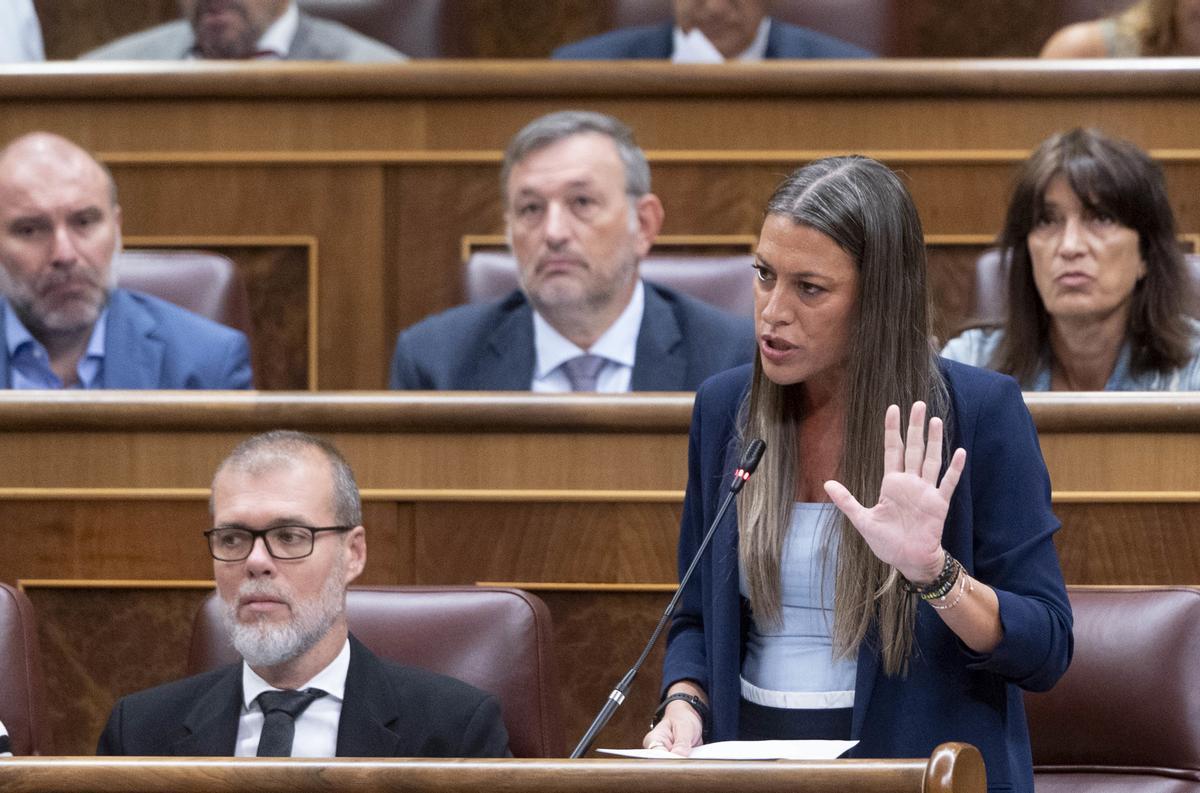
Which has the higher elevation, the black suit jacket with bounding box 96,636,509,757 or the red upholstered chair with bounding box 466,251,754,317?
the red upholstered chair with bounding box 466,251,754,317

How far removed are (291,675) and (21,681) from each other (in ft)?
0.47

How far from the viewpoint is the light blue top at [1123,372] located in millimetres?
1304

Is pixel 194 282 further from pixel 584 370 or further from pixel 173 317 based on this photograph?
pixel 584 370

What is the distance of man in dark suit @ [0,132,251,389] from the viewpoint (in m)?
1.45

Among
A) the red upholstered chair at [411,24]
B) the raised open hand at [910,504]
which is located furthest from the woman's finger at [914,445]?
the red upholstered chair at [411,24]

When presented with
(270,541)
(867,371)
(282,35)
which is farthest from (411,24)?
(867,371)

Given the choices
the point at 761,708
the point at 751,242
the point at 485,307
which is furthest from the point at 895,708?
the point at 751,242

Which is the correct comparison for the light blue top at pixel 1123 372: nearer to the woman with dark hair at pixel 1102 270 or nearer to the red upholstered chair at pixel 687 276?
the woman with dark hair at pixel 1102 270

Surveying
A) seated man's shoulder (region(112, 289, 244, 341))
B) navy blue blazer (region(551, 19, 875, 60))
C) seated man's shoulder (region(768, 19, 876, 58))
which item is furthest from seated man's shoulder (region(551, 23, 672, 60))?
seated man's shoulder (region(112, 289, 244, 341))

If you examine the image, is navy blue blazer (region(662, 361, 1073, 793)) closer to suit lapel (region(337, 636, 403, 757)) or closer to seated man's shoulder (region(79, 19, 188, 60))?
→ suit lapel (region(337, 636, 403, 757))

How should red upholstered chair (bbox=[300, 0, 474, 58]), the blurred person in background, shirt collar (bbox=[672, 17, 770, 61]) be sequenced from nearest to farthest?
the blurred person in background, shirt collar (bbox=[672, 17, 770, 61]), red upholstered chair (bbox=[300, 0, 474, 58])

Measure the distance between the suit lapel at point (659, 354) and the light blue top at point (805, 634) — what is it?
591mm

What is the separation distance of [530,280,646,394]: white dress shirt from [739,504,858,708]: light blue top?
0.65 metres

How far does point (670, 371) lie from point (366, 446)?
1.20 ft
